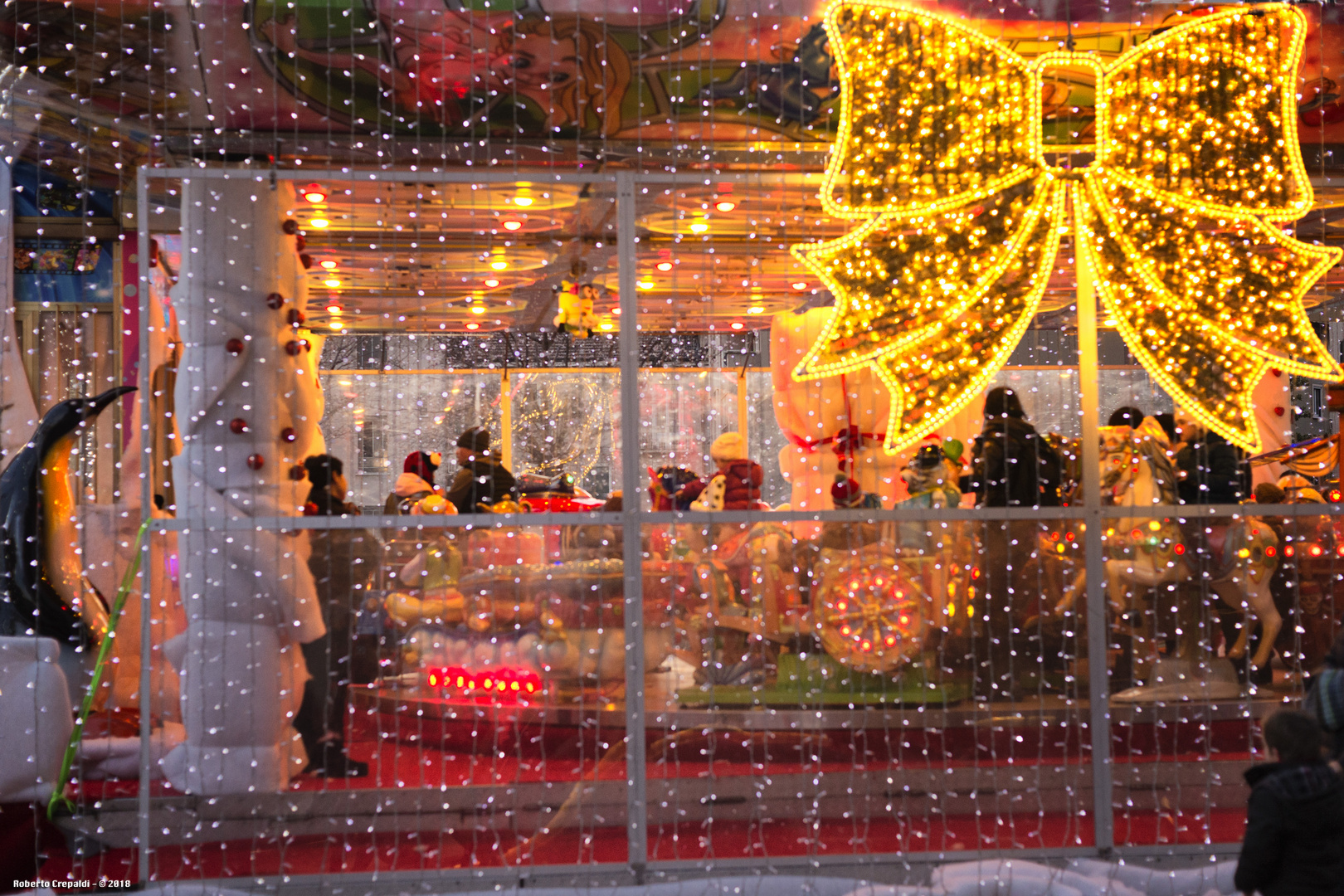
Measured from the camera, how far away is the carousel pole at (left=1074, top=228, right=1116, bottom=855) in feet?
14.2

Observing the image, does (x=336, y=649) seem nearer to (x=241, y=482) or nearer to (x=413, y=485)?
(x=241, y=482)

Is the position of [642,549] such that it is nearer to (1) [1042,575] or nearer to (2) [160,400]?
(1) [1042,575]

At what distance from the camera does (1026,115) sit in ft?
14.8

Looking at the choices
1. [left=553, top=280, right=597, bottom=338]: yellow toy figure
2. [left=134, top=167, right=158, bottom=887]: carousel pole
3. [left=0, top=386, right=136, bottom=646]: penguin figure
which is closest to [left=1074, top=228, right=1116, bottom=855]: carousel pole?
[left=553, top=280, right=597, bottom=338]: yellow toy figure

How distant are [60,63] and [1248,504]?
17.5ft

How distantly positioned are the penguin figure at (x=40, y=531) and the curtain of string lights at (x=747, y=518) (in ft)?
1.98

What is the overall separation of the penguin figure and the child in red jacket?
8.76 ft

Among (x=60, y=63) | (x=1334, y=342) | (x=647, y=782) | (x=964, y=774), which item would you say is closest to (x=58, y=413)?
(x=60, y=63)

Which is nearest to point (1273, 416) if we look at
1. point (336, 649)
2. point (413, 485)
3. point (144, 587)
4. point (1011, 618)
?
point (1011, 618)

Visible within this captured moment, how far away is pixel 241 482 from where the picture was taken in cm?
448

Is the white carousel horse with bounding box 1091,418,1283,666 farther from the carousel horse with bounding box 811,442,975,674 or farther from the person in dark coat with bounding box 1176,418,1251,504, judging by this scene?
the carousel horse with bounding box 811,442,975,674

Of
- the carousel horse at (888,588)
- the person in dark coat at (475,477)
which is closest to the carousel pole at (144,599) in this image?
the person in dark coat at (475,477)

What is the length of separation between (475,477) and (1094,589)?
2449mm


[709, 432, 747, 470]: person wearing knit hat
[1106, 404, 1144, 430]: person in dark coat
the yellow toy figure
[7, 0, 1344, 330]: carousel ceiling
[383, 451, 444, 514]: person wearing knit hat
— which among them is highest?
[7, 0, 1344, 330]: carousel ceiling
